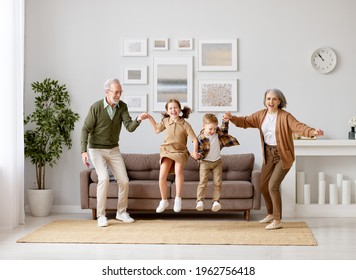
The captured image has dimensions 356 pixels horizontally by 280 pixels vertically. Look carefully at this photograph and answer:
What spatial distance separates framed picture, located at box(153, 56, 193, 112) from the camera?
7.85 meters

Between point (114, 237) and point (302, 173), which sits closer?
point (114, 237)

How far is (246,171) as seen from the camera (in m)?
7.50

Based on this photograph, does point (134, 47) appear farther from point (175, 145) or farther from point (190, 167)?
point (175, 145)

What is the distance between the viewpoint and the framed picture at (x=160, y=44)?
7.85 m

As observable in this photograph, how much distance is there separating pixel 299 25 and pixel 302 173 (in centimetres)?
187

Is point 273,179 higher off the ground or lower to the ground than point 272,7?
lower

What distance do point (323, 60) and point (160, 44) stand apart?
2.07 metres

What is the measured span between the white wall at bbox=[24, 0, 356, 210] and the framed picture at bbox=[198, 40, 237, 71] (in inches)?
3.1

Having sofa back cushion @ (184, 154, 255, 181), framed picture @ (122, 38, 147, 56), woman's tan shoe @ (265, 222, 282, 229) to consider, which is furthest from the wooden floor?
framed picture @ (122, 38, 147, 56)

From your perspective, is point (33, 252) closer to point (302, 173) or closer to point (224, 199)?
point (224, 199)

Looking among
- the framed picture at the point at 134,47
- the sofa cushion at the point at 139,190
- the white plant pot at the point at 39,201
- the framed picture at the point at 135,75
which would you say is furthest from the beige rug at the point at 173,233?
the framed picture at the point at 134,47

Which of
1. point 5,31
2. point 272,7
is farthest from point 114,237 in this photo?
point 272,7

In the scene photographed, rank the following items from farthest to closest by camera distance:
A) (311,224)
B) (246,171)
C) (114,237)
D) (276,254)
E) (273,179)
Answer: (246,171), (311,224), (273,179), (114,237), (276,254)

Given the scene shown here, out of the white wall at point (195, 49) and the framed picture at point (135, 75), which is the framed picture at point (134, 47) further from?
the framed picture at point (135, 75)
